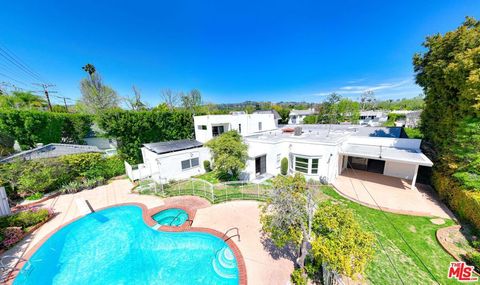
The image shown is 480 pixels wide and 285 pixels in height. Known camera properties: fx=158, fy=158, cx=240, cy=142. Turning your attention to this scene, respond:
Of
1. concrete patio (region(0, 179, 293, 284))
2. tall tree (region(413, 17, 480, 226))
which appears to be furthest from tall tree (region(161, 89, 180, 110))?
tall tree (region(413, 17, 480, 226))

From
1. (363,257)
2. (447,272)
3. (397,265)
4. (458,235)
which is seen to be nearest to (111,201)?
(363,257)

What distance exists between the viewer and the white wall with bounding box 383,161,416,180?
46.2 ft

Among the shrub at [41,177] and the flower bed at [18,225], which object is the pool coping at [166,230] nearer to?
the flower bed at [18,225]

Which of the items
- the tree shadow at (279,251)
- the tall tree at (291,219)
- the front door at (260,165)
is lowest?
the tree shadow at (279,251)

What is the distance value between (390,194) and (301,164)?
6.62 metres

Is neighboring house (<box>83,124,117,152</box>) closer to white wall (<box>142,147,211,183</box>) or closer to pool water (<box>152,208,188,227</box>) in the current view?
white wall (<box>142,147,211,183</box>)

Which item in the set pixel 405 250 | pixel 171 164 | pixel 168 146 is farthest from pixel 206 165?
pixel 405 250

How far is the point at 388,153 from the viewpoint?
44.2ft

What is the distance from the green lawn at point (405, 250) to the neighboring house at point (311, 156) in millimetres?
4665

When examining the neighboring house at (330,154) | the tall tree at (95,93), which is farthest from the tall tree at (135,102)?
the neighboring house at (330,154)

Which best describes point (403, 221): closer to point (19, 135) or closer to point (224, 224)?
point (224, 224)

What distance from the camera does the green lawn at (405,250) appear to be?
6.32 metres

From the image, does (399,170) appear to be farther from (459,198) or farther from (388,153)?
(459,198)

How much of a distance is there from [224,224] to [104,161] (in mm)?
17115
